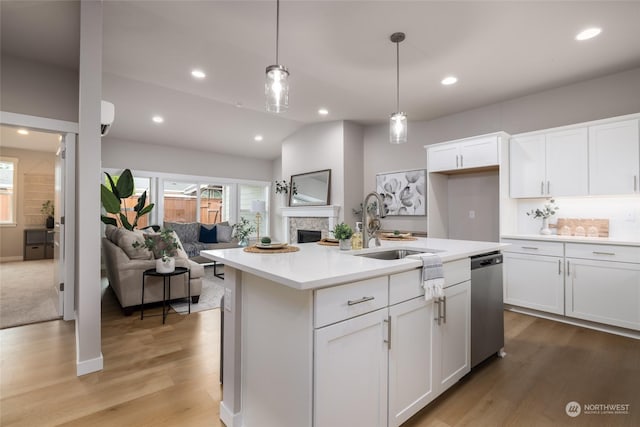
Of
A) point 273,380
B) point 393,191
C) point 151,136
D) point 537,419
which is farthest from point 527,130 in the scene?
point 151,136

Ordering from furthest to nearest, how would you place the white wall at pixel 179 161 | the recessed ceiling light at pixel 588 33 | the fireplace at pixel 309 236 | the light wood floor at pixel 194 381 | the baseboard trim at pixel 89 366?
the white wall at pixel 179 161 < the fireplace at pixel 309 236 < the recessed ceiling light at pixel 588 33 < the baseboard trim at pixel 89 366 < the light wood floor at pixel 194 381

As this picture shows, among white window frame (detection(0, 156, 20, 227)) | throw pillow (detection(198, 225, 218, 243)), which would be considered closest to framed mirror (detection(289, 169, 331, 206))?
throw pillow (detection(198, 225, 218, 243))

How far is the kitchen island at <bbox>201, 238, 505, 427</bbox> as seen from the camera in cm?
124

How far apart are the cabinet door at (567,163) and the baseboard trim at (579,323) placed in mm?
1391

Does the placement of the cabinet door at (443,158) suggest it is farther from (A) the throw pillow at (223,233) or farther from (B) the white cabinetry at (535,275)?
(A) the throw pillow at (223,233)

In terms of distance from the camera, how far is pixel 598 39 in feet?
8.92

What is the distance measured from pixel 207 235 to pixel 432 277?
604 centimetres

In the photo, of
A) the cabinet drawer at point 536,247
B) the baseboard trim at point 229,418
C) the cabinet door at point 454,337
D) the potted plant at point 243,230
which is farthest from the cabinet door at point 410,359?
the potted plant at point 243,230

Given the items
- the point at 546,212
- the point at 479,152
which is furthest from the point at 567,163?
the point at 479,152

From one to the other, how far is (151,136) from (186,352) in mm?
5327

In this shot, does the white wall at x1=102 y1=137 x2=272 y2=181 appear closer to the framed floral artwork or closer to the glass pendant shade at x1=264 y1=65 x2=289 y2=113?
the framed floral artwork

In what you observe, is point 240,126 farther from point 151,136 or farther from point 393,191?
point 393,191

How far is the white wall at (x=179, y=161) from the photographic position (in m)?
6.28

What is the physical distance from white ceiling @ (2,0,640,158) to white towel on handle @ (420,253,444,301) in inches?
79.7
